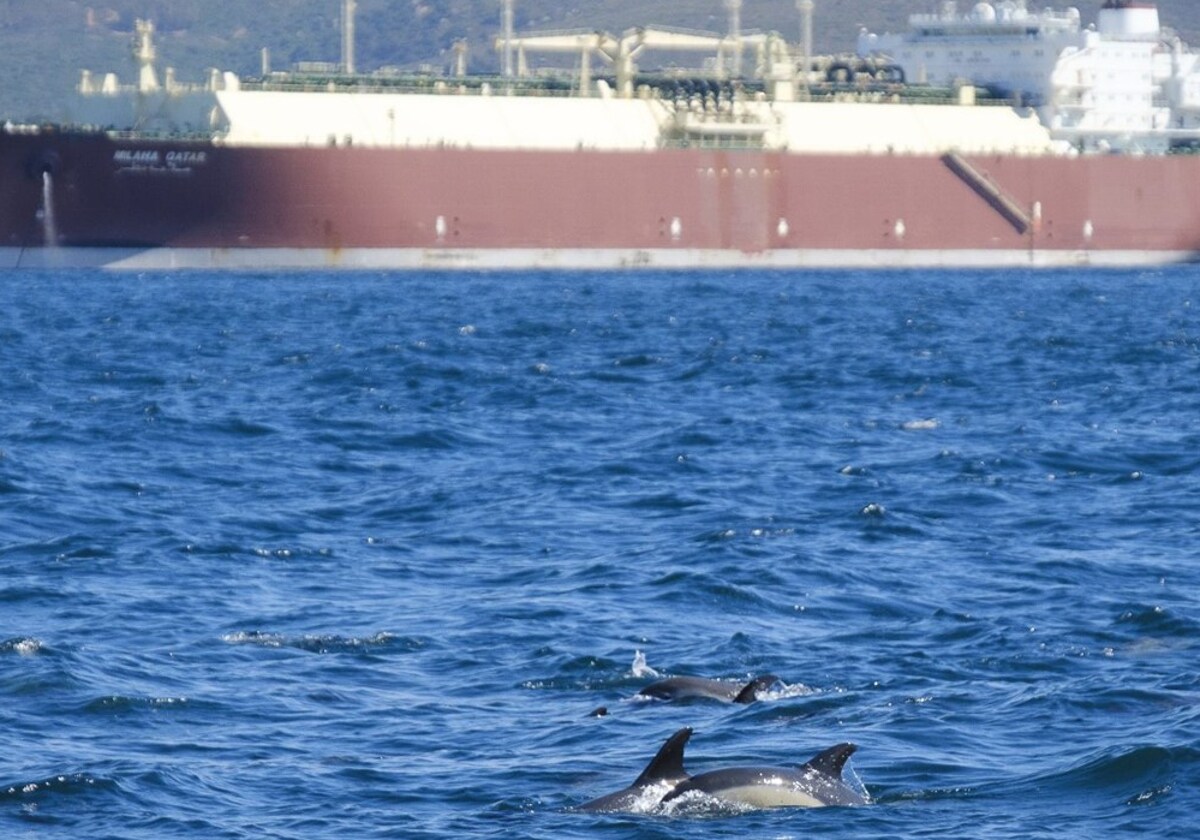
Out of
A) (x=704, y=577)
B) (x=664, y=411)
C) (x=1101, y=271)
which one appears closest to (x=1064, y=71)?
(x=1101, y=271)

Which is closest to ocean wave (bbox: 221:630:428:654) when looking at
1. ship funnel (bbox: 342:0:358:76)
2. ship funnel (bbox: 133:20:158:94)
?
ship funnel (bbox: 133:20:158:94)

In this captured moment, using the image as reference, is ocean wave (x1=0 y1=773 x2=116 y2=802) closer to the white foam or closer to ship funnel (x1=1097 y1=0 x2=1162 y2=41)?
the white foam

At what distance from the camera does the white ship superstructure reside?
84812 mm

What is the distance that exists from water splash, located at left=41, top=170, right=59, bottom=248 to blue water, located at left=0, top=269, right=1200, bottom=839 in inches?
1164

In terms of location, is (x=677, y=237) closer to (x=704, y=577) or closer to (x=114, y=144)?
(x=114, y=144)

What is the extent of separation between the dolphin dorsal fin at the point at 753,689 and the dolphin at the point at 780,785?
2.09 metres

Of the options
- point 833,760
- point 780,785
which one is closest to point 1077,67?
point 833,760

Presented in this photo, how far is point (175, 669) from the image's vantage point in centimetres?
1442

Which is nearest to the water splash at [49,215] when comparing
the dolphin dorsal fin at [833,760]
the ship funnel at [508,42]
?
the ship funnel at [508,42]

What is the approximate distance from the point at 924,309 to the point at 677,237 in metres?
18.1

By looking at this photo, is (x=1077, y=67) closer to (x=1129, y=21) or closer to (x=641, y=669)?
(x=1129, y=21)

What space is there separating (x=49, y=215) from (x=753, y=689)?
184 ft

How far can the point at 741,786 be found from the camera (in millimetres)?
11352

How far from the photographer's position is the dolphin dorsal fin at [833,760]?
11.4 meters
